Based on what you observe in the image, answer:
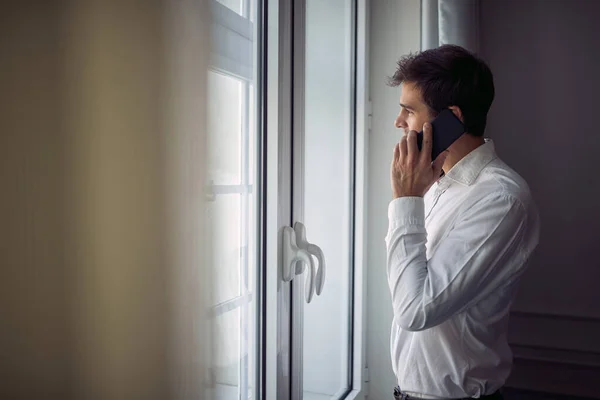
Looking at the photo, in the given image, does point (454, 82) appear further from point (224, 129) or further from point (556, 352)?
point (556, 352)

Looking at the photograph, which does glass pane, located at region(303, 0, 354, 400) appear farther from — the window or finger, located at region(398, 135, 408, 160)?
finger, located at region(398, 135, 408, 160)

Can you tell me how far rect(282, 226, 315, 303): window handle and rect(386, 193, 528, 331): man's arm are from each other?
0.67ft

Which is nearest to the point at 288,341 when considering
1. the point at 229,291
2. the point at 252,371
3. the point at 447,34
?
the point at 252,371

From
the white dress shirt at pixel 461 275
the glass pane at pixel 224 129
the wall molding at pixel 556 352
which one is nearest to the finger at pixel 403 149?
the white dress shirt at pixel 461 275

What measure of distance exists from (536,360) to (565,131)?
2.81 feet

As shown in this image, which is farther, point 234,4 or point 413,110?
point 413,110

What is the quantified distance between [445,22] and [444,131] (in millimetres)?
671

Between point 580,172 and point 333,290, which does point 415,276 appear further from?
point 580,172

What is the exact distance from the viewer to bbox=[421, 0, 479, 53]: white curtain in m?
1.51

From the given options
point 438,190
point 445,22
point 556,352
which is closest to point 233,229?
point 438,190

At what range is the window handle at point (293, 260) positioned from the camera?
1.04m

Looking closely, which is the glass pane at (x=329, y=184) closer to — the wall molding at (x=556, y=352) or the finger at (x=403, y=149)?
the finger at (x=403, y=149)

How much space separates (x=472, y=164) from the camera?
1.05 m

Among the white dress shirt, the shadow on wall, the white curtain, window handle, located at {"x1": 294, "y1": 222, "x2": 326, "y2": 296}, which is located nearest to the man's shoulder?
the white dress shirt
